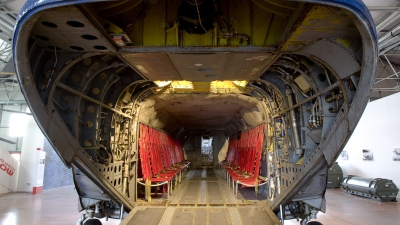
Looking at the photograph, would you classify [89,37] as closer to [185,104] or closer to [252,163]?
[185,104]

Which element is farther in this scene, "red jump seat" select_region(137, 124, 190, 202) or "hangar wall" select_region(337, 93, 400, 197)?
"hangar wall" select_region(337, 93, 400, 197)

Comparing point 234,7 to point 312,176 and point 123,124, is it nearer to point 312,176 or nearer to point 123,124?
point 312,176

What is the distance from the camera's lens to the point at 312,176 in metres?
4.86

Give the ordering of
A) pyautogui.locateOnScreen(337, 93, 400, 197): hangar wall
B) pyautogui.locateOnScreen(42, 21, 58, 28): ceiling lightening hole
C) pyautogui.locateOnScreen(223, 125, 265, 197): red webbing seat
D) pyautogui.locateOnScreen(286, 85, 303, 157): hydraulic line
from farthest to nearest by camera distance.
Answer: pyautogui.locateOnScreen(337, 93, 400, 197): hangar wall, pyautogui.locateOnScreen(223, 125, 265, 197): red webbing seat, pyautogui.locateOnScreen(286, 85, 303, 157): hydraulic line, pyautogui.locateOnScreen(42, 21, 58, 28): ceiling lightening hole

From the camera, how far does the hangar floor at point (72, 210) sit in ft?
29.0

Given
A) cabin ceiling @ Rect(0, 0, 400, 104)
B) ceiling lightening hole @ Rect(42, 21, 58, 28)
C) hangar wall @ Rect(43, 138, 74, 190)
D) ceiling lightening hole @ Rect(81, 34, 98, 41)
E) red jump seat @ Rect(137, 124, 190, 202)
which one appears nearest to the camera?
ceiling lightening hole @ Rect(42, 21, 58, 28)

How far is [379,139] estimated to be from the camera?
45.2ft

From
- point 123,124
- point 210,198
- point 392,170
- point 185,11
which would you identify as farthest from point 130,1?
point 392,170

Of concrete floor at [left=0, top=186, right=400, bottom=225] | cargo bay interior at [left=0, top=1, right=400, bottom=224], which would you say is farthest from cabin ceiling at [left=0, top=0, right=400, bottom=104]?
concrete floor at [left=0, top=186, right=400, bottom=225]

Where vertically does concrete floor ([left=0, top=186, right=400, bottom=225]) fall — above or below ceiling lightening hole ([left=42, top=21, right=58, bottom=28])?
below

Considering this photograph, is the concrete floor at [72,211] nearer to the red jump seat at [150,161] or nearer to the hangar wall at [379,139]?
the red jump seat at [150,161]

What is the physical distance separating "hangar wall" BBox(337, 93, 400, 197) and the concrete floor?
2.18m

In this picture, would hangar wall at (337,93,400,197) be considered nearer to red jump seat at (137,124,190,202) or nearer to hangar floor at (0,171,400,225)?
hangar floor at (0,171,400,225)

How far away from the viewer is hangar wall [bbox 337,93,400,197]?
12.7 metres
